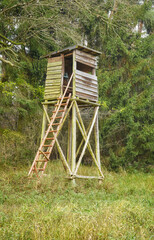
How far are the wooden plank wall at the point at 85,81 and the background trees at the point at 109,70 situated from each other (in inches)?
80.9

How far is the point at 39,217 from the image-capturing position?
18.8ft

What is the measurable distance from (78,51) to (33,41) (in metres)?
4.16

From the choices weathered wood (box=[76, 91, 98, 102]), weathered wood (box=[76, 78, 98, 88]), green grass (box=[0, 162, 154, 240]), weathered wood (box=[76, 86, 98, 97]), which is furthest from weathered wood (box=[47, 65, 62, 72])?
green grass (box=[0, 162, 154, 240])

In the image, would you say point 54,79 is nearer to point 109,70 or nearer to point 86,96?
point 86,96

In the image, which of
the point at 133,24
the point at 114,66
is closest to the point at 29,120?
the point at 114,66

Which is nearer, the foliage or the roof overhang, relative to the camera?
the roof overhang

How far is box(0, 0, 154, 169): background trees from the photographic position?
14695 millimetres

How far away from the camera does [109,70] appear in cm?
1770

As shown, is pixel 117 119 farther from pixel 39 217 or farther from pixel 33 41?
pixel 39 217

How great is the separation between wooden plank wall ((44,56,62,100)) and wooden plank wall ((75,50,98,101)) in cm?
78

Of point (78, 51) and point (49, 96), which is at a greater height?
point (78, 51)

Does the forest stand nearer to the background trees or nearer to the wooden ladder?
the background trees

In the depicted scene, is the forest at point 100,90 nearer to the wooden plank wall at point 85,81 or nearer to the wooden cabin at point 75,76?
the wooden cabin at point 75,76

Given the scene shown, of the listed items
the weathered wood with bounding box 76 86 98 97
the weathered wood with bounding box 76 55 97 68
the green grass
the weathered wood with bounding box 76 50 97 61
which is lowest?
the green grass
